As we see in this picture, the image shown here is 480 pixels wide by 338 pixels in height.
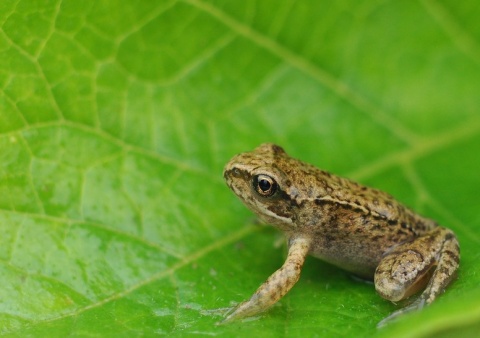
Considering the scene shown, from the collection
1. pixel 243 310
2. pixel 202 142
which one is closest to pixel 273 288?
pixel 243 310

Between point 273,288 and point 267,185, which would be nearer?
point 273,288

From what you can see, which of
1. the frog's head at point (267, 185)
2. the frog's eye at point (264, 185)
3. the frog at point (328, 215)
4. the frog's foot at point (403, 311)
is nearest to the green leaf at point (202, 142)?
the frog's foot at point (403, 311)

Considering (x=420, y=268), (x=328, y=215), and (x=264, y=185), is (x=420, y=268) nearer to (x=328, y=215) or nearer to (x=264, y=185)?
(x=328, y=215)

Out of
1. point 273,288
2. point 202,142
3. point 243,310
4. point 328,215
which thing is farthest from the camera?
point 202,142

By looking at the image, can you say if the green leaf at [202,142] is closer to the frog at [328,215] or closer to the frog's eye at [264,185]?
the frog at [328,215]

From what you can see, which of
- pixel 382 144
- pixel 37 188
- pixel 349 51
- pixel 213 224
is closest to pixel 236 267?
pixel 213 224

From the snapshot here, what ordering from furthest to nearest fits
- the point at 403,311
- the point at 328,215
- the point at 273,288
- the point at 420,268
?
the point at 328,215, the point at 420,268, the point at 273,288, the point at 403,311

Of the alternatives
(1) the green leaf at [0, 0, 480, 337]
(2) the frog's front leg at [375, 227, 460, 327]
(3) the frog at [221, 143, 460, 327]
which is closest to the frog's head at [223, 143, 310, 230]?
(3) the frog at [221, 143, 460, 327]
